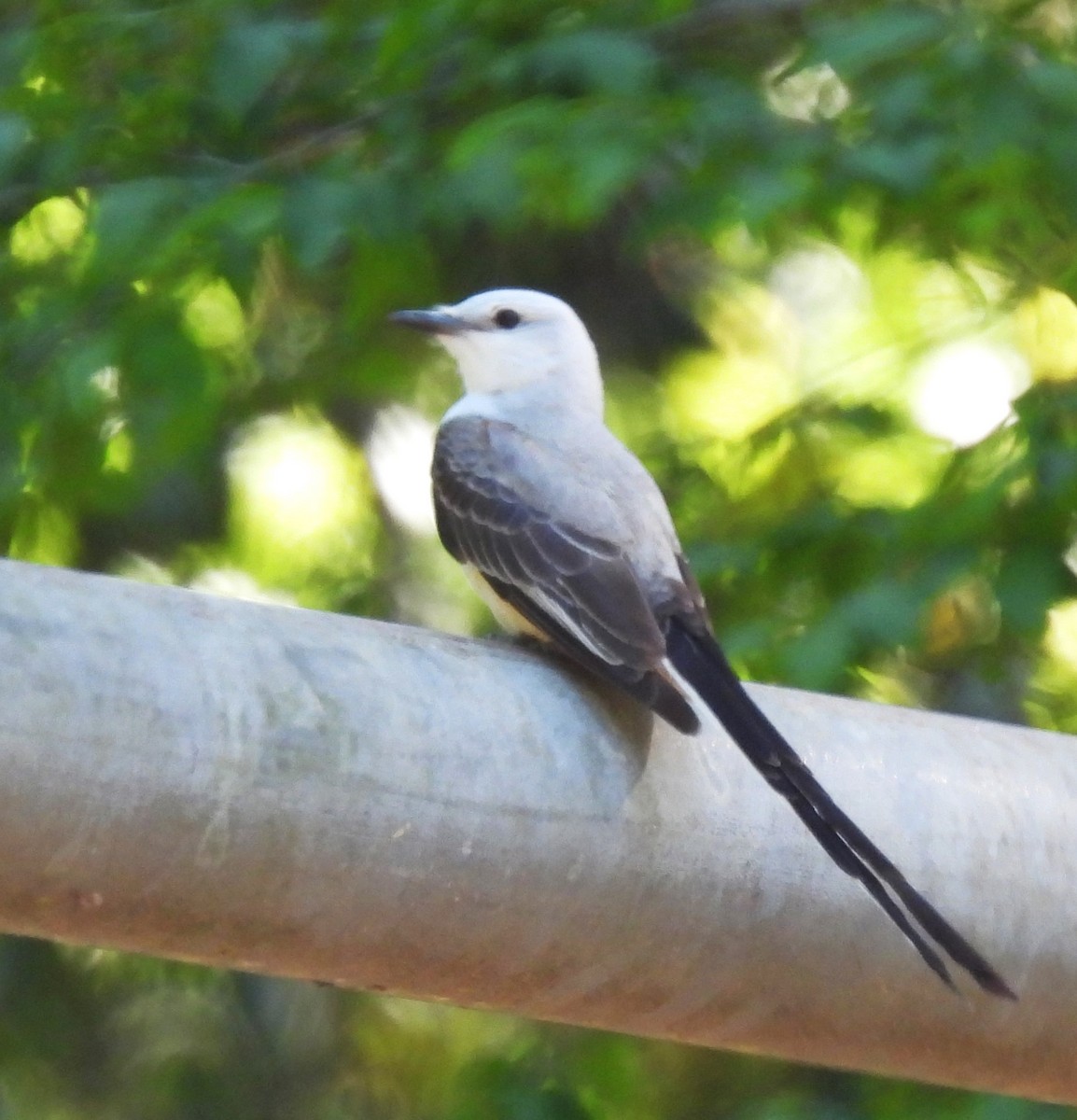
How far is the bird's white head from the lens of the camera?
488 centimetres

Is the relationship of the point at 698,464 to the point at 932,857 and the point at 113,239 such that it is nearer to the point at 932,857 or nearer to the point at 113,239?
the point at 113,239

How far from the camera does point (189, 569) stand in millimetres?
6258

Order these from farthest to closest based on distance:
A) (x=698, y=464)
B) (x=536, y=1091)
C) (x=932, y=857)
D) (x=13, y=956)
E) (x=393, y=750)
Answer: (x=13, y=956), (x=698, y=464), (x=536, y=1091), (x=932, y=857), (x=393, y=750)

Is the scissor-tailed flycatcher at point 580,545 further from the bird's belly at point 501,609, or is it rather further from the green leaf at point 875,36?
the green leaf at point 875,36

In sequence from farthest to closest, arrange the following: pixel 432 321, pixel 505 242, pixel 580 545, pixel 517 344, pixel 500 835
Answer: pixel 505 242, pixel 517 344, pixel 432 321, pixel 580 545, pixel 500 835

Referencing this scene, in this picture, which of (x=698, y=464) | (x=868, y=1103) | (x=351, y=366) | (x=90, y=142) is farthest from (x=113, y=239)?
(x=868, y=1103)

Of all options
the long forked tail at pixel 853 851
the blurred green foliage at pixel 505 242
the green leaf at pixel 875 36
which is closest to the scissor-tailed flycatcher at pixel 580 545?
the long forked tail at pixel 853 851

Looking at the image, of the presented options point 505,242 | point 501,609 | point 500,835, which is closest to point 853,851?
point 500,835

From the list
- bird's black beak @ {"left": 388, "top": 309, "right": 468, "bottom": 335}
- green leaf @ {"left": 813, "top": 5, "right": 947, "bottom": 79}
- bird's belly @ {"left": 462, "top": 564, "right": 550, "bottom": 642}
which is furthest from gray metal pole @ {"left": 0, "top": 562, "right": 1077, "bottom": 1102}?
bird's black beak @ {"left": 388, "top": 309, "right": 468, "bottom": 335}

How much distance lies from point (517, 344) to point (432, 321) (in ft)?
0.80

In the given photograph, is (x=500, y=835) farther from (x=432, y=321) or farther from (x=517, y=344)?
(x=517, y=344)

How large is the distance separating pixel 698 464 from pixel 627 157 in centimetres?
Answer: 131

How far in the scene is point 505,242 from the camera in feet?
20.6

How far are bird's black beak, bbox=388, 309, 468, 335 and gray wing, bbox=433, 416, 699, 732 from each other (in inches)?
17.9
